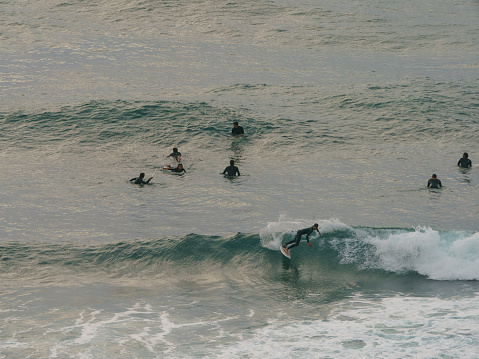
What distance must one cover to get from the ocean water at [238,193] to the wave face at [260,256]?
7 cm

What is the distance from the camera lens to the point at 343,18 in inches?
2539

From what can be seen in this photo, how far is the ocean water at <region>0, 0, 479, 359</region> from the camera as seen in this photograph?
16.4 meters

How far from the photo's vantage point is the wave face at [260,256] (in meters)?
20.2

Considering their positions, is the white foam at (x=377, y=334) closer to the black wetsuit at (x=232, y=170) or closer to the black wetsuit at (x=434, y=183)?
the black wetsuit at (x=434, y=183)

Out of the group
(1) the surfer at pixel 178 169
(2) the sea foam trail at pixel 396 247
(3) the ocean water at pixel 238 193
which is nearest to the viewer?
(3) the ocean water at pixel 238 193

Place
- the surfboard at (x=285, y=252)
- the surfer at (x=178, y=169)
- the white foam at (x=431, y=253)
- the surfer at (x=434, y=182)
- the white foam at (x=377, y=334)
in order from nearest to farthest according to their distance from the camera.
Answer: the white foam at (x=377, y=334) → the white foam at (x=431, y=253) → the surfboard at (x=285, y=252) → the surfer at (x=434, y=182) → the surfer at (x=178, y=169)

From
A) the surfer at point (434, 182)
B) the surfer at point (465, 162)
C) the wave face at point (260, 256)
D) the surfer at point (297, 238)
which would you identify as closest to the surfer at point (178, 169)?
the wave face at point (260, 256)

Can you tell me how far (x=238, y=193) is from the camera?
27.1 metres

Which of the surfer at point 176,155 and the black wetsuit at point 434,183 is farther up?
the surfer at point 176,155

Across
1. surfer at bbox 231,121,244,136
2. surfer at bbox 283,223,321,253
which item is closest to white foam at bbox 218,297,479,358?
surfer at bbox 283,223,321,253

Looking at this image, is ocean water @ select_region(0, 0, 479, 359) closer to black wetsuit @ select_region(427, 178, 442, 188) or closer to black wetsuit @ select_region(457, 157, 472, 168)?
black wetsuit @ select_region(427, 178, 442, 188)

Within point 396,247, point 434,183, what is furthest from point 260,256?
point 434,183

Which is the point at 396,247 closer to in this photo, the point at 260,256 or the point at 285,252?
the point at 285,252

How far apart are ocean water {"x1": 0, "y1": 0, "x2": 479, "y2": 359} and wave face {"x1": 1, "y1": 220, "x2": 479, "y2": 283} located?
2.7 inches
